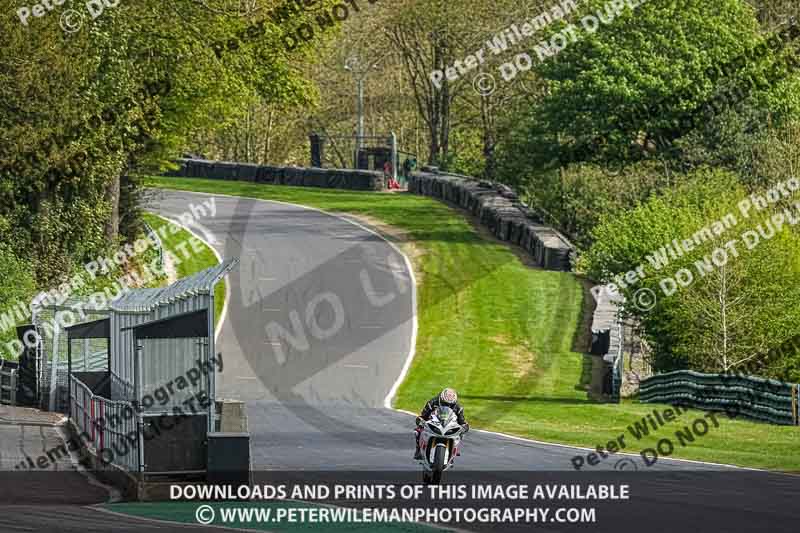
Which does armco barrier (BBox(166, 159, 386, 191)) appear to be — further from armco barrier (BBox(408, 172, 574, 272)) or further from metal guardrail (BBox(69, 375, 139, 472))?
metal guardrail (BBox(69, 375, 139, 472))

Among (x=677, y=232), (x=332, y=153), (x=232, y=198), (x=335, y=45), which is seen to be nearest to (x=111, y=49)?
(x=677, y=232)

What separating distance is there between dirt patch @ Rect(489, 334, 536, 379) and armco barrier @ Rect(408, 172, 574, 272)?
8.74 m

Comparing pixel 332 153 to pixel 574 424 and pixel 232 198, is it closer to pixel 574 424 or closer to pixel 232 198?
pixel 232 198

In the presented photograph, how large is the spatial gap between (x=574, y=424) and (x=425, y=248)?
2255cm

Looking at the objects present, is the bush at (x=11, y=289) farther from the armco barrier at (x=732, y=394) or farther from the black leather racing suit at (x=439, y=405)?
the black leather racing suit at (x=439, y=405)

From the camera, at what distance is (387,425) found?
2845 cm

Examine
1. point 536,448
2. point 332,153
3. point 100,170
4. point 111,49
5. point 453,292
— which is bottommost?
point 536,448

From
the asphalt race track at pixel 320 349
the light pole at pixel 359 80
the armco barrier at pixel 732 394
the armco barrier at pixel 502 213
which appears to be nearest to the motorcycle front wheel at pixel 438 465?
the asphalt race track at pixel 320 349

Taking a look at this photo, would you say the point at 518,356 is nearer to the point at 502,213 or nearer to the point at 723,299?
the point at 723,299

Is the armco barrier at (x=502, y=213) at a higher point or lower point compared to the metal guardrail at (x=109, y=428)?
higher

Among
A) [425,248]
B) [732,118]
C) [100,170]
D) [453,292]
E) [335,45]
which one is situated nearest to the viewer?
[100,170]

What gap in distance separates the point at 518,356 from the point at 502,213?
662 inches

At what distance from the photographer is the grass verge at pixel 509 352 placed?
2688cm

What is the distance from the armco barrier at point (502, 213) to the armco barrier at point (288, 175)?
7.40 feet
